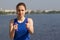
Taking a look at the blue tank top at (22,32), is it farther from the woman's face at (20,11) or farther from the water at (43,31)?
the water at (43,31)

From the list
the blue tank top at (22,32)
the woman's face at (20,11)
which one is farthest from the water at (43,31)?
the woman's face at (20,11)

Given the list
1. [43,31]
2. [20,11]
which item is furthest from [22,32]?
[43,31]

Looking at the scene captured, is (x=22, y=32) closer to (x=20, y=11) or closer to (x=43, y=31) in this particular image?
(x=20, y=11)

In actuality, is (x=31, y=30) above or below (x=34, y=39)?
above

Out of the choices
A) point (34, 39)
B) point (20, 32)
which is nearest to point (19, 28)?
point (20, 32)

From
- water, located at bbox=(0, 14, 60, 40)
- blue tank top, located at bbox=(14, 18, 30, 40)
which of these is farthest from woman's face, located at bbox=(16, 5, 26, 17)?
water, located at bbox=(0, 14, 60, 40)

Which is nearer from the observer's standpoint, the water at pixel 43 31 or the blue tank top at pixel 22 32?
the blue tank top at pixel 22 32

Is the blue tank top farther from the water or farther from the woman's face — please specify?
the water

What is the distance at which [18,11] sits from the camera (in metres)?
4.04

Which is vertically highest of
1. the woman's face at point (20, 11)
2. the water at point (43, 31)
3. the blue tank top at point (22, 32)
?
the woman's face at point (20, 11)

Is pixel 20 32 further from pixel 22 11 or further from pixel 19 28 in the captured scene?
pixel 22 11

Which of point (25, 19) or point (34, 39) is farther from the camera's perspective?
point (34, 39)

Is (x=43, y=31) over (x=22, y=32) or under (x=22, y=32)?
under

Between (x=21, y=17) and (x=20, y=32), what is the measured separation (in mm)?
254
